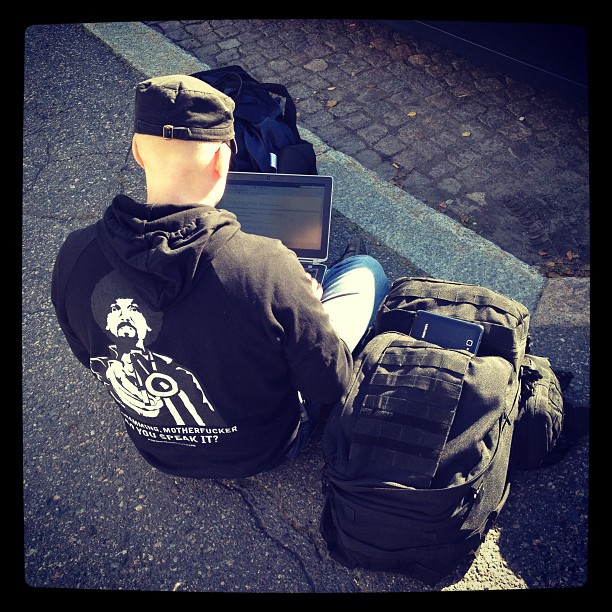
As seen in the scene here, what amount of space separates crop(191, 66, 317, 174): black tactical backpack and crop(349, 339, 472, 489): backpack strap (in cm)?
143

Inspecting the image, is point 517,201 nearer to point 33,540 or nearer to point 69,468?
point 69,468

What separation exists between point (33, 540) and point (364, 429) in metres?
1.49

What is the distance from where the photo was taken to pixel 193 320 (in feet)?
6.66

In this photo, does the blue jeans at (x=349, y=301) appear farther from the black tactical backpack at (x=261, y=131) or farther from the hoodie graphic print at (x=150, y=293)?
the black tactical backpack at (x=261, y=131)

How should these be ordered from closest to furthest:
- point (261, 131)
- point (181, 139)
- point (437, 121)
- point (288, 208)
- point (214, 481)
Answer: point (181, 139), point (214, 481), point (288, 208), point (261, 131), point (437, 121)

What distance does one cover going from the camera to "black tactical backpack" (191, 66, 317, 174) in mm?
3285

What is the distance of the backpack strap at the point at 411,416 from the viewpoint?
7.36 ft

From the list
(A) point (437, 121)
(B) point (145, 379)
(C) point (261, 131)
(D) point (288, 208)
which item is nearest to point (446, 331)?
(D) point (288, 208)

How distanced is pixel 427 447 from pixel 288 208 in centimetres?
141

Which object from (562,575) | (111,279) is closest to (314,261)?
(111,279)

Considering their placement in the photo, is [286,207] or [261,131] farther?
[261,131]

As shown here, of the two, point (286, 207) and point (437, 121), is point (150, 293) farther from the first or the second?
point (437, 121)

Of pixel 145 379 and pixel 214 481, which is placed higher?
pixel 145 379

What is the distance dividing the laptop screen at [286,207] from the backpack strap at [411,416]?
961mm
